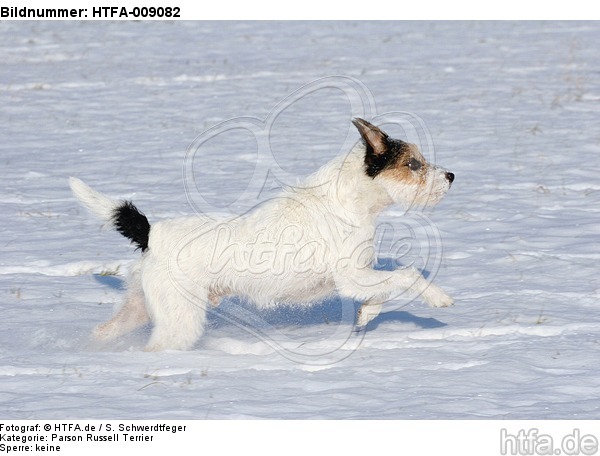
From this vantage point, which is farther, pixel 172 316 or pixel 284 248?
pixel 284 248

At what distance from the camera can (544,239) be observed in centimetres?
844

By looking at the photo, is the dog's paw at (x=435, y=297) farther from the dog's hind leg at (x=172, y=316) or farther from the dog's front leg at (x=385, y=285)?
the dog's hind leg at (x=172, y=316)

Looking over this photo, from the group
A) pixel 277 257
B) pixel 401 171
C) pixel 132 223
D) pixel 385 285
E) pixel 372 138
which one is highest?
pixel 372 138

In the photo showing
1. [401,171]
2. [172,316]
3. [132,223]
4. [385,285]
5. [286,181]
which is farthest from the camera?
[286,181]

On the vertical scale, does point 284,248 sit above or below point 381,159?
below

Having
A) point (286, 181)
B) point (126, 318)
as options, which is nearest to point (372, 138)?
point (126, 318)

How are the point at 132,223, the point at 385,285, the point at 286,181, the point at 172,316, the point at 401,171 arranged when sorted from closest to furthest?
1. the point at 172,316
2. the point at 132,223
3. the point at 385,285
4. the point at 401,171
5. the point at 286,181

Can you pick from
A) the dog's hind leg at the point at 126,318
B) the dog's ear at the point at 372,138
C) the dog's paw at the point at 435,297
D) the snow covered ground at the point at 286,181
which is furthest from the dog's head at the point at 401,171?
the dog's hind leg at the point at 126,318

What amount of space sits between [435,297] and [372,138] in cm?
110

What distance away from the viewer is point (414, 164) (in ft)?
20.8

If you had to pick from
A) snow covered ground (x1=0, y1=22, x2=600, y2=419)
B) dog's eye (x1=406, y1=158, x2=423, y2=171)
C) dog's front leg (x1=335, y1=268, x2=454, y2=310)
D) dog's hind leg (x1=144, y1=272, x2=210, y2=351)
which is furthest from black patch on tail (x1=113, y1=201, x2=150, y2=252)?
dog's eye (x1=406, y1=158, x2=423, y2=171)

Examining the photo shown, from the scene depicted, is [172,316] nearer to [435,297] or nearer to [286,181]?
[435,297]
